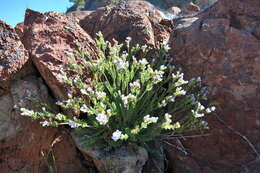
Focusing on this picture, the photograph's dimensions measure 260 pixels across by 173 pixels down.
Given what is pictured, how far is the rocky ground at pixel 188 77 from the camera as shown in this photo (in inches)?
102

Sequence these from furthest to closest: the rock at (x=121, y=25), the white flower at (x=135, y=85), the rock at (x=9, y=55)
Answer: the rock at (x=121, y=25)
the rock at (x=9, y=55)
the white flower at (x=135, y=85)

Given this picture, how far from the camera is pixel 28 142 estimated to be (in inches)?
101

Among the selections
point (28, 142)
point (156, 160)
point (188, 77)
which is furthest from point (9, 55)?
point (188, 77)

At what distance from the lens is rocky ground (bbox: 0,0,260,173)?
2592 mm

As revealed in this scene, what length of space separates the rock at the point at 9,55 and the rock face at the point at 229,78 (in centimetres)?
206

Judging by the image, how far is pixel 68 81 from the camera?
99.7 inches

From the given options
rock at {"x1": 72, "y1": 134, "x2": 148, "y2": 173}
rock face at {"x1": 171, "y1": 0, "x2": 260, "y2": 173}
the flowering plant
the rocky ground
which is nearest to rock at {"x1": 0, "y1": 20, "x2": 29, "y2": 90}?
the rocky ground

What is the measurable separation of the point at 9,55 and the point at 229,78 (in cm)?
262

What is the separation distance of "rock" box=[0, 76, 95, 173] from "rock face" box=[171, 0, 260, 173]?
1477 millimetres

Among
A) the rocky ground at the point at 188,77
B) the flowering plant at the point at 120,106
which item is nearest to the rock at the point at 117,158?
the flowering plant at the point at 120,106

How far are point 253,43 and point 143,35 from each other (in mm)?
1514

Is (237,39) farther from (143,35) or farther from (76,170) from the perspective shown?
(76,170)

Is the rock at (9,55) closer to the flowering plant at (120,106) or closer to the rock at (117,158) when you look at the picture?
the flowering plant at (120,106)

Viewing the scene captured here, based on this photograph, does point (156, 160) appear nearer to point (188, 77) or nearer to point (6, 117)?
point (188, 77)
